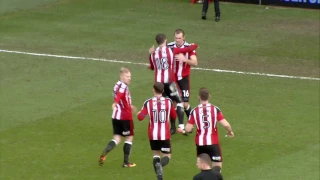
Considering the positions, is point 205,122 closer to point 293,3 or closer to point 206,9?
point 206,9

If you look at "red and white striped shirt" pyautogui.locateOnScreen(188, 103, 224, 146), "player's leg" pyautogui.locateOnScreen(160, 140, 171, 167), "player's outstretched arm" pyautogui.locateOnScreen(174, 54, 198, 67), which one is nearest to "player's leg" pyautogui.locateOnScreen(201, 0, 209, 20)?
"player's outstretched arm" pyautogui.locateOnScreen(174, 54, 198, 67)

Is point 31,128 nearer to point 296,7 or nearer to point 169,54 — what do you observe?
point 169,54

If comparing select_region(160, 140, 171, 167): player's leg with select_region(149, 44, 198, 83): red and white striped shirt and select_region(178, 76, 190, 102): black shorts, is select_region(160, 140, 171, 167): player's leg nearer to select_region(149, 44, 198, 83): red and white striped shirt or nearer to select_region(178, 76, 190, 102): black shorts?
select_region(149, 44, 198, 83): red and white striped shirt

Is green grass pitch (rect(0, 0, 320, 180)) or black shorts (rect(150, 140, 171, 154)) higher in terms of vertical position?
black shorts (rect(150, 140, 171, 154))

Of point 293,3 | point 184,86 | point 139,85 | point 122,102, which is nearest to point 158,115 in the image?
point 122,102

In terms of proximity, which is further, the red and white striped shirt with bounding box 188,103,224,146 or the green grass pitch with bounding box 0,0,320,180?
the green grass pitch with bounding box 0,0,320,180

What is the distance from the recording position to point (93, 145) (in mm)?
19562

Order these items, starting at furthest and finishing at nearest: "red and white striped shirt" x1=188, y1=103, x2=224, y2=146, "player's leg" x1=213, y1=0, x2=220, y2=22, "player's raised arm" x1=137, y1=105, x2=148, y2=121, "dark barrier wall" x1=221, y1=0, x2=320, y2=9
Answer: "dark barrier wall" x1=221, y1=0, x2=320, y2=9
"player's leg" x1=213, y1=0, x2=220, y2=22
"player's raised arm" x1=137, y1=105, x2=148, y2=121
"red and white striped shirt" x1=188, y1=103, x2=224, y2=146

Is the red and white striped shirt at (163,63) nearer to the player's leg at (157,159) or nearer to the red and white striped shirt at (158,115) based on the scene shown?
the red and white striped shirt at (158,115)

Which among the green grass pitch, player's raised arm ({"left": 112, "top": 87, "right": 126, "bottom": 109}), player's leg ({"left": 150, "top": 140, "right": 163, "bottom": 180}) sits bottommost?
the green grass pitch

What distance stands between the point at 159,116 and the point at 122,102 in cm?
105

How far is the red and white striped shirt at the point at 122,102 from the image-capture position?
17703 millimetres

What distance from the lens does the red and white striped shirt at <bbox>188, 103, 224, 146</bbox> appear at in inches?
646

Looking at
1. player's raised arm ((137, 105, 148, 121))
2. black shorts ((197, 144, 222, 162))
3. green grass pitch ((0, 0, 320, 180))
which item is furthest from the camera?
green grass pitch ((0, 0, 320, 180))
